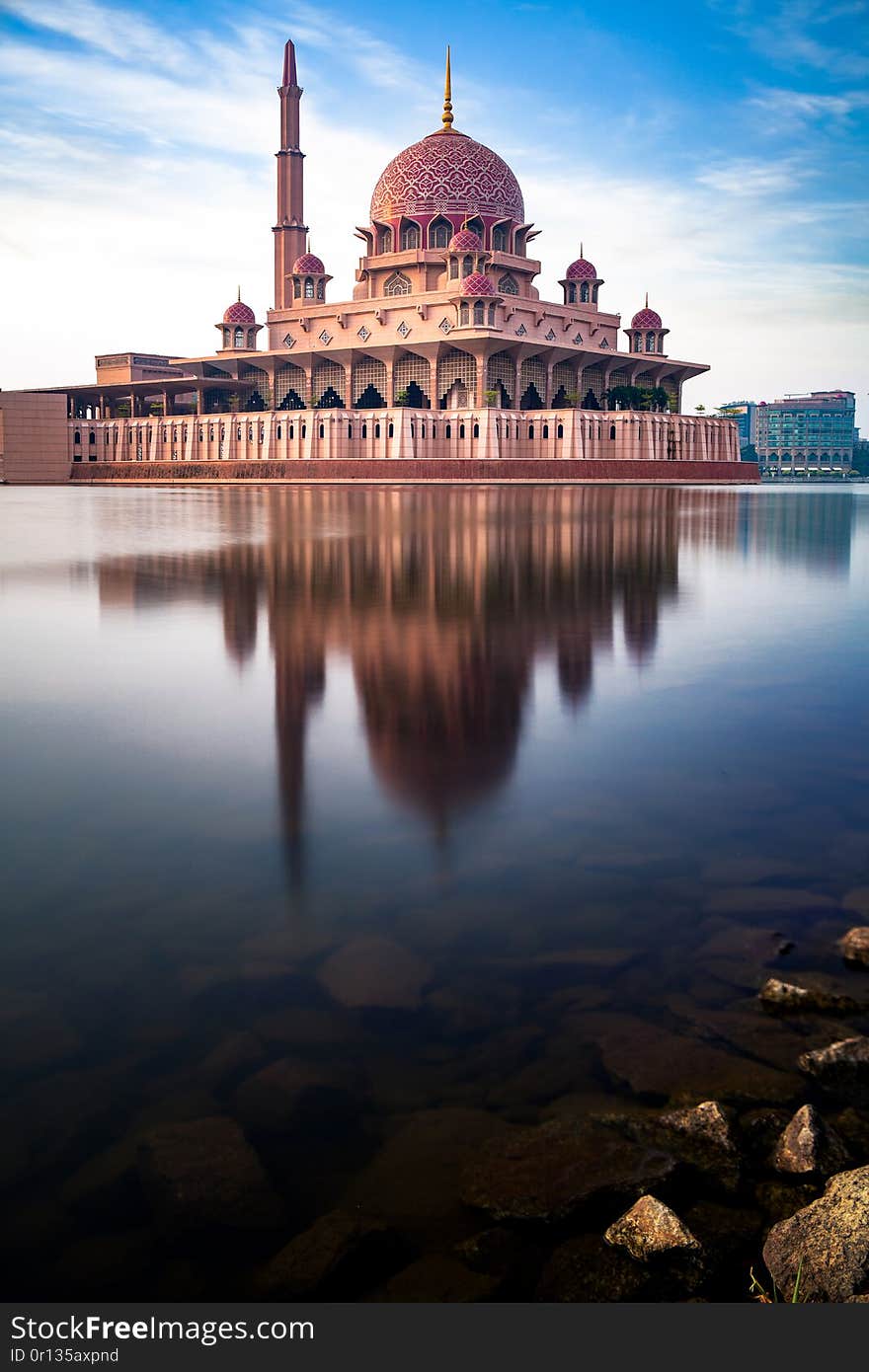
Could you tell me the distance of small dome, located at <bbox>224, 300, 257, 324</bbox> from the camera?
67875mm

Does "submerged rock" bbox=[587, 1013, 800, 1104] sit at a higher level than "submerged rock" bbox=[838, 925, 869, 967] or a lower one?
lower

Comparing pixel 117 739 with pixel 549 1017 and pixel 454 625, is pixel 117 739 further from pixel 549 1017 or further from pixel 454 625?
pixel 454 625

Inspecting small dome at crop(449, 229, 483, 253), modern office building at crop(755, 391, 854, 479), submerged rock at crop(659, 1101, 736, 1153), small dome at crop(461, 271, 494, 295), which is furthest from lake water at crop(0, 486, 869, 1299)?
modern office building at crop(755, 391, 854, 479)

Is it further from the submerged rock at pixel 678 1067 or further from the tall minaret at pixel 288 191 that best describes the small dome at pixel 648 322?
the submerged rock at pixel 678 1067

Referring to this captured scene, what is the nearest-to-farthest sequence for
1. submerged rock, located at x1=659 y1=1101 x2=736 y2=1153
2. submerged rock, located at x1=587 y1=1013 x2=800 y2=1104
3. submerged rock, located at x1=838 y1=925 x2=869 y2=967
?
1. submerged rock, located at x1=659 y1=1101 x2=736 y2=1153
2. submerged rock, located at x1=587 y1=1013 x2=800 y2=1104
3. submerged rock, located at x1=838 y1=925 x2=869 y2=967

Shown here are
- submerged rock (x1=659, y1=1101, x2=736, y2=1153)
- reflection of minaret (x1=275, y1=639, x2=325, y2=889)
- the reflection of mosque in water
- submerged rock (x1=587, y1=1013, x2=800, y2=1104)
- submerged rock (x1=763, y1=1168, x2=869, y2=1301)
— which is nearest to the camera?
submerged rock (x1=763, y1=1168, x2=869, y2=1301)

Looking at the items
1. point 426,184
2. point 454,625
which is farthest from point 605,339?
point 454,625

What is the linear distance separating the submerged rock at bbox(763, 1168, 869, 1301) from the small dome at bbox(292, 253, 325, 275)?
67.8 metres

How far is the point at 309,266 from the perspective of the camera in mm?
64688

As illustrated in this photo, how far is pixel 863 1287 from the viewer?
87.8 inches

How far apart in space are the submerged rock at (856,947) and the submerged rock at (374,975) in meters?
1.38

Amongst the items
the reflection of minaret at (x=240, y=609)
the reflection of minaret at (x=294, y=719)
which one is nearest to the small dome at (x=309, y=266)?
the reflection of minaret at (x=240, y=609)

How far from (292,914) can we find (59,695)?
11.6ft

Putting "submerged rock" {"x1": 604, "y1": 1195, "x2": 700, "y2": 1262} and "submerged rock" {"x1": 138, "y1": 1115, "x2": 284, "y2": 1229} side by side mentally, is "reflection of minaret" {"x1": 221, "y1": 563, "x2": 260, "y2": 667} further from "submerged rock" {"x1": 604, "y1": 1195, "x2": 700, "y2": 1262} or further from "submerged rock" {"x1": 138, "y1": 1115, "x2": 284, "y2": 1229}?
"submerged rock" {"x1": 604, "y1": 1195, "x2": 700, "y2": 1262}
